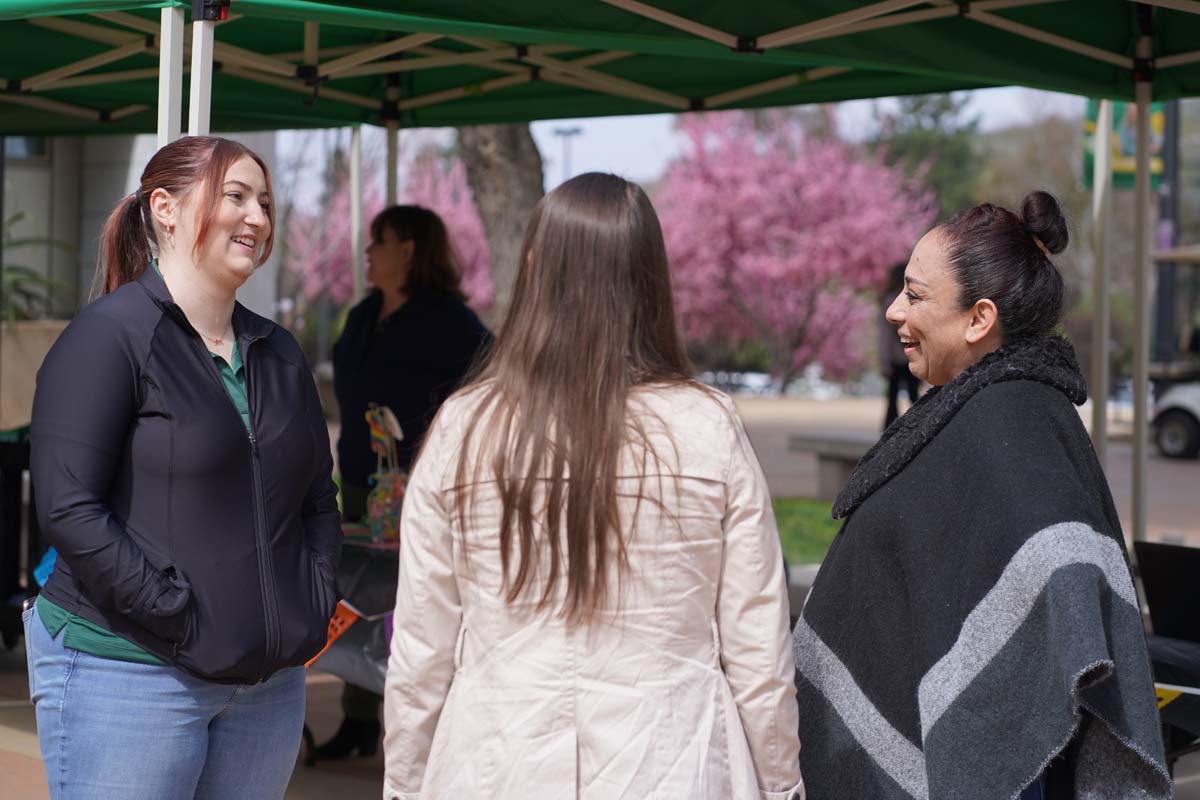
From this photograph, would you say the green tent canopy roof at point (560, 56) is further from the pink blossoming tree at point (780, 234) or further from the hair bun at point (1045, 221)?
the pink blossoming tree at point (780, 234)

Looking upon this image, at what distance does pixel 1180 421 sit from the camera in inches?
719

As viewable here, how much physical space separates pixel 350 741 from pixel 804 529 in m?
6.00

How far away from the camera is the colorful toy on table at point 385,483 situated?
453cm

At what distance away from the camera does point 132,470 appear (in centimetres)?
225

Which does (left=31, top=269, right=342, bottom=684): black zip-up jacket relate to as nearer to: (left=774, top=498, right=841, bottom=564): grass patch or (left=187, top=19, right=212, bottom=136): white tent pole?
(left=187, top=19, right=212, bottom=136): white tent pole

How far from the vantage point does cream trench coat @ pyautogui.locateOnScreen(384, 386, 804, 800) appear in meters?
1.93

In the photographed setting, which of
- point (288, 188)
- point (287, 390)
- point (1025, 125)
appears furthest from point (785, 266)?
point (1025, 125)

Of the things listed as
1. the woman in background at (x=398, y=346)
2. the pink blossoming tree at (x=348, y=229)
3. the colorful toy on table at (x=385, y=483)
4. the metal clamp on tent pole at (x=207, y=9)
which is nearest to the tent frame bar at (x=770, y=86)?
the woman in background at (x=398, y=346)

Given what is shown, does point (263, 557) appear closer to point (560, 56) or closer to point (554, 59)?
point (554, 59)

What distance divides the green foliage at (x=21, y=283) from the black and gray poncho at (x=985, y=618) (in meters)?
8.46

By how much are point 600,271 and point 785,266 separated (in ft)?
98.4

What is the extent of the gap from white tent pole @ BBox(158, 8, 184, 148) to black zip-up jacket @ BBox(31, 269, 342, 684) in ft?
3.58

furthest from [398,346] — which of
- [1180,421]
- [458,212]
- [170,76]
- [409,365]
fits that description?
[458,212]

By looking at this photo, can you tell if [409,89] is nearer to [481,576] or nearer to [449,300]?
[449,300]
